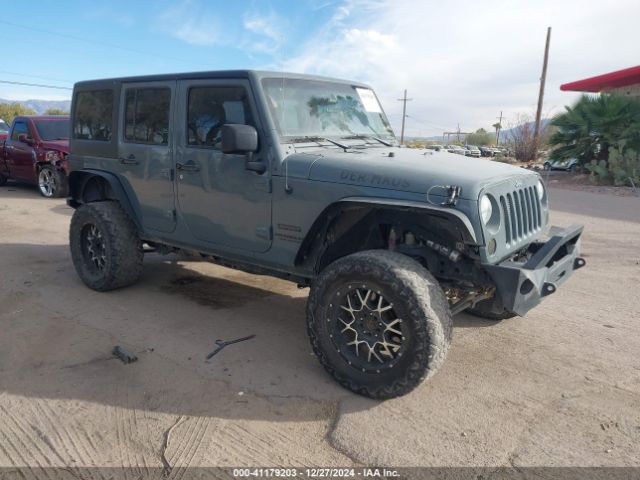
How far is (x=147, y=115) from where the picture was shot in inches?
181

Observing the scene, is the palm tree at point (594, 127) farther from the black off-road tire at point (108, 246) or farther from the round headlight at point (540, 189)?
the black off-road tire at point (108, 246)

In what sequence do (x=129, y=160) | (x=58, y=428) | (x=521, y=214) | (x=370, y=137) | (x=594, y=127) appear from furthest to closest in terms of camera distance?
(x=594, y=127), (x=129, y=160), (x=370, y=137), (x=521, y=214), (x=58, y=428)

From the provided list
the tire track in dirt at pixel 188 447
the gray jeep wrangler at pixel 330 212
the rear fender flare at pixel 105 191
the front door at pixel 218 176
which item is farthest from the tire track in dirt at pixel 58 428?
the rear fender flare at pixel 105 191

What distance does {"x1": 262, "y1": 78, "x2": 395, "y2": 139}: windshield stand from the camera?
3.81 metres

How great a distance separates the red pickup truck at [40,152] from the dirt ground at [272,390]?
6.79m

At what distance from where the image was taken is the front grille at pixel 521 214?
10.5ft

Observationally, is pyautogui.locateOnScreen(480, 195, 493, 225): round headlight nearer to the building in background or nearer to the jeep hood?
the jeep hood

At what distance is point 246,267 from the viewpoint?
411 centimetres

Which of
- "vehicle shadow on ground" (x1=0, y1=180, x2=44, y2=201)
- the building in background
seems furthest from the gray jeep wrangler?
the building in background

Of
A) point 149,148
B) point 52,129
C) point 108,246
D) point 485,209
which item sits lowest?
point 108,246

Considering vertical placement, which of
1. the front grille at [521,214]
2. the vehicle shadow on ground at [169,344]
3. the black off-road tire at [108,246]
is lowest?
the vehicle shadow on ground at [169,344]

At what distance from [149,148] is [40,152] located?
831 centimetres

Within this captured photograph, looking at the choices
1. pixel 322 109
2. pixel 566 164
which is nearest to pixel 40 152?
pixel 322 109

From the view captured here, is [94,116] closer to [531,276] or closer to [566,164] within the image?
[531,276]
